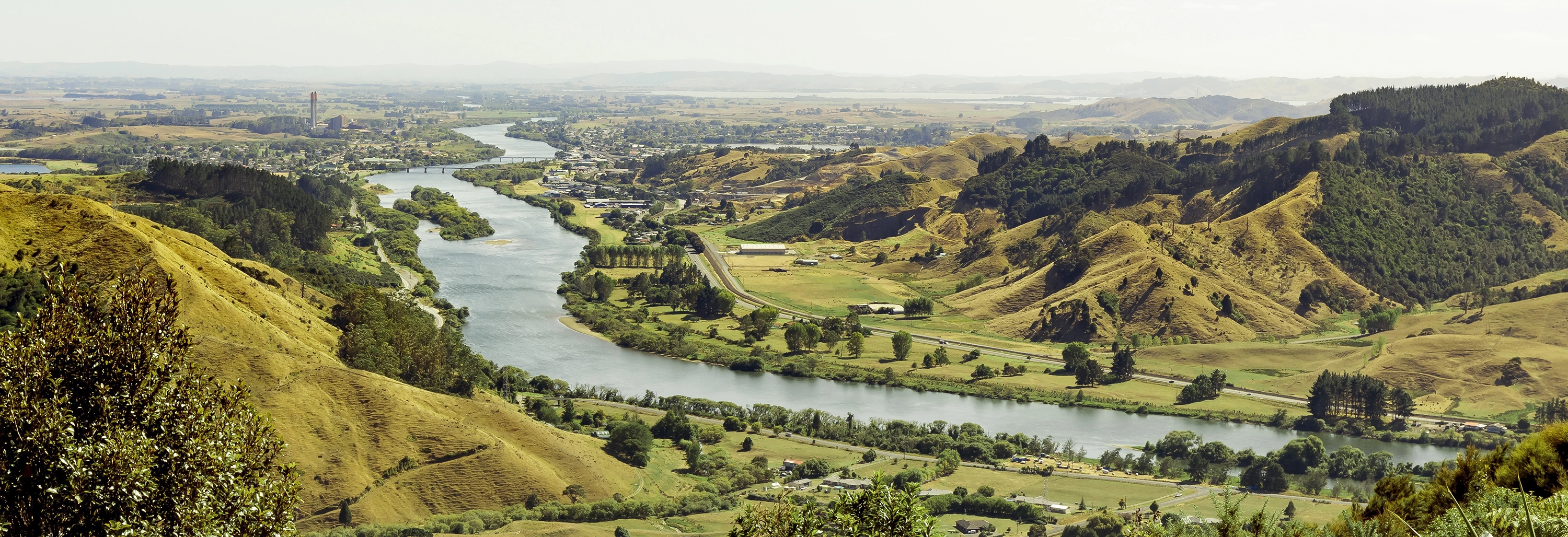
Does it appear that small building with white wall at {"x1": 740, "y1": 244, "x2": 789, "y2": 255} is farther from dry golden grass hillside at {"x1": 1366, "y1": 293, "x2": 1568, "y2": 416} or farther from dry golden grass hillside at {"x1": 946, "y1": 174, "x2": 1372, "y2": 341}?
dry golden grass hillside at {"x1": 1366, "y1": 293, "x2": 1568, "y2": 416}

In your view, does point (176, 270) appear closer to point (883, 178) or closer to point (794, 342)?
point (794, 342)

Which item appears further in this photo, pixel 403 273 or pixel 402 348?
pixel 403 273

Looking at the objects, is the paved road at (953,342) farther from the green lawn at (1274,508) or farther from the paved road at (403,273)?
the paved road at (403,273)

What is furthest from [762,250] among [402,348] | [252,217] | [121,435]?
[121,435]

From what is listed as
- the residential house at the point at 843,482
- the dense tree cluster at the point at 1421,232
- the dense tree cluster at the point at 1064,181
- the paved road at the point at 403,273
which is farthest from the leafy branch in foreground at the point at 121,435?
the dense tree cluster at the point at 1064,181

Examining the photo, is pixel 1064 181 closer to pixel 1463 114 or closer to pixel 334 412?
pixel 1463 114

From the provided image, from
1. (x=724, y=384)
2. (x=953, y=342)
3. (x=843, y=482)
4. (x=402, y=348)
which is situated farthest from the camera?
(x=953, y=342)
